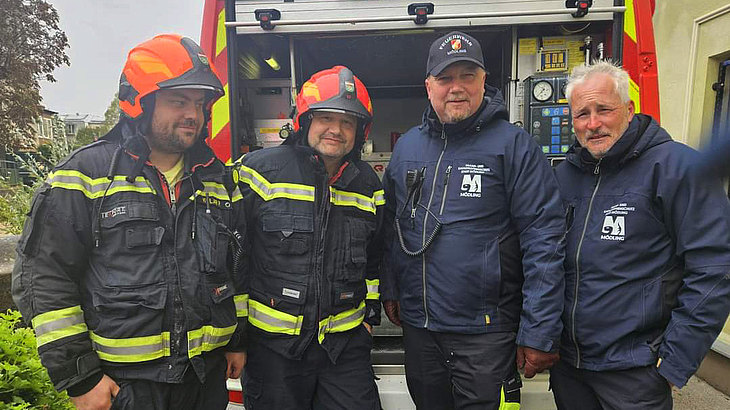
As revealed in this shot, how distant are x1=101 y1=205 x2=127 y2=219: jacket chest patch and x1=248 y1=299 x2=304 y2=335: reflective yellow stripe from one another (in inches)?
26.7

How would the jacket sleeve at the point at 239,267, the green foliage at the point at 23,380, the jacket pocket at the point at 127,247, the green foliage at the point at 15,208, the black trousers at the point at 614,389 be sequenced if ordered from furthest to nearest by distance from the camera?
the green foliage at the point at 15,208 → the green foliage at the point at 23,380 → the jacket sleeve at the point at 239,267 → the black trousers at the point at 614,389 → the jacket pocket at the point at 127,247

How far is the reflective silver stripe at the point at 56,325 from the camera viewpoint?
142 cm

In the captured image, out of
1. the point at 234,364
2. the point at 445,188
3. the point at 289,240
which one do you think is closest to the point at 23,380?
the point at 234,364

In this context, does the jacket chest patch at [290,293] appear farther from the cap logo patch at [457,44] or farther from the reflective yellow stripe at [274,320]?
the cap logo patch at [457,44]

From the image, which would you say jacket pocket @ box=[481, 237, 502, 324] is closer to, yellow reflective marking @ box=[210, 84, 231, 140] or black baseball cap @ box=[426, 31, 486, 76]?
black baseball cap @ box=[426, 31, 486, 76]

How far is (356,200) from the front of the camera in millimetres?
2078

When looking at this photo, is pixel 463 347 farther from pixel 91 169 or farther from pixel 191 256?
pixel 91 169

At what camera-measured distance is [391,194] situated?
219 centimetres

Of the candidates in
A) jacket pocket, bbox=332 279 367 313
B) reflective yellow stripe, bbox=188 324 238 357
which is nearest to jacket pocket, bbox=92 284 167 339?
reflective yellow stripe, bbox=188 324 238 357

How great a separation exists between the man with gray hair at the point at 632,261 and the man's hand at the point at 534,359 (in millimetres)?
74

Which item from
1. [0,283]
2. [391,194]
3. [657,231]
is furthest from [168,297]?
[0,283]

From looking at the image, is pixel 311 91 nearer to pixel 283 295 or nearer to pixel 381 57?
pixel 283 295

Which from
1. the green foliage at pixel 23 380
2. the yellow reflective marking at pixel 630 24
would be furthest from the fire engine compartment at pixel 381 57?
the green foliage at pixel 23 380

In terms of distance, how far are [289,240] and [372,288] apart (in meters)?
0.49
